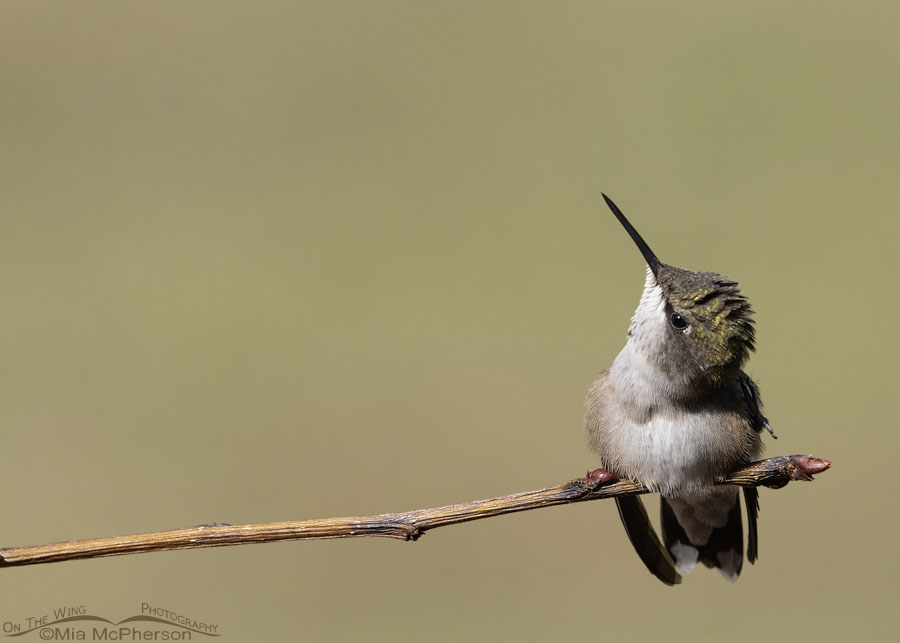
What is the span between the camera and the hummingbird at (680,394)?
5.63 ft

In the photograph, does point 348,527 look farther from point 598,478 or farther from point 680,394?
point 680,394

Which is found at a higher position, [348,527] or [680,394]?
[680,394]

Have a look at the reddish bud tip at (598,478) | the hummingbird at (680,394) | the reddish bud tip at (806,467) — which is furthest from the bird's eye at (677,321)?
the reddish bud tip at (806,467)

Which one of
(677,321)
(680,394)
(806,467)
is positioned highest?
(677,321)

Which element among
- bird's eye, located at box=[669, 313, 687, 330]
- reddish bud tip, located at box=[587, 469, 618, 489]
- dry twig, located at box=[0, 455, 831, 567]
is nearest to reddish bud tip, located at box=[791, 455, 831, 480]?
dry twig, located at box=[0, 455, 831, 567]

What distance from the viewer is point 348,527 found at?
1261 mm

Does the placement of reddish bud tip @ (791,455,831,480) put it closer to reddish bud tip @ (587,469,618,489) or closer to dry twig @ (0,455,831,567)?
dry twig @ (0,455,831,567)

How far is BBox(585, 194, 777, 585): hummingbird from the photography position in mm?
1715

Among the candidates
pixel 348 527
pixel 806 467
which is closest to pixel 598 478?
pixel 806 467

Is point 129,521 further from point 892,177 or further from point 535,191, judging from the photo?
point 892,177

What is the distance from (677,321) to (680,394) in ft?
0.55

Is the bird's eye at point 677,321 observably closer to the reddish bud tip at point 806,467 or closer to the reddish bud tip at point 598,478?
the reddish bud tip at point 598,478

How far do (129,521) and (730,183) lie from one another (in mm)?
4611

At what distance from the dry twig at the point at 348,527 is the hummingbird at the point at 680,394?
0.32m
